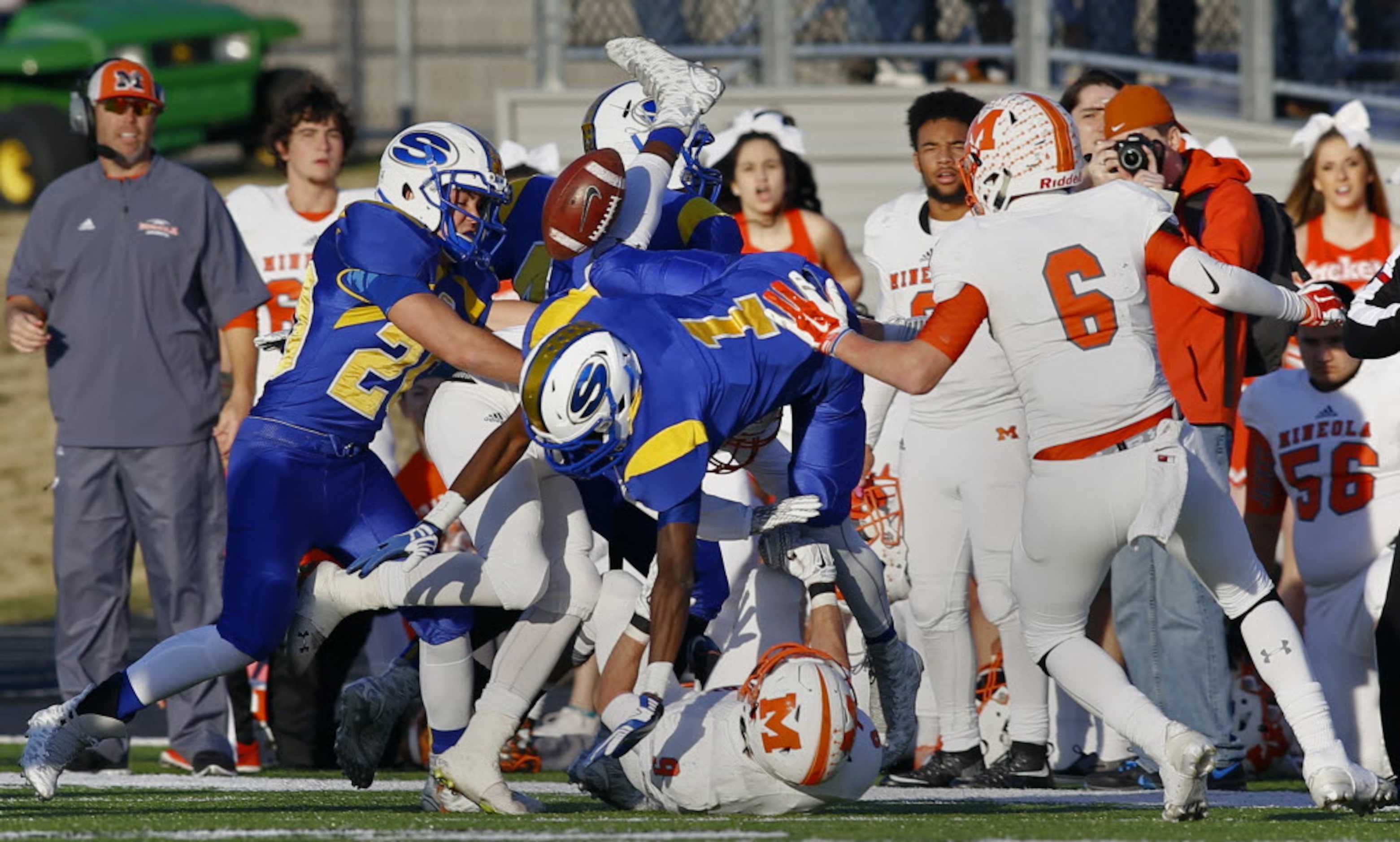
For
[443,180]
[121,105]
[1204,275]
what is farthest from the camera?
[121,105]

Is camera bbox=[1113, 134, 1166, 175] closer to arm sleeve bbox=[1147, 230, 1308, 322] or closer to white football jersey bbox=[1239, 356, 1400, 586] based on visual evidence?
arm sleeve bbox=[1147, 230, 1308, 322]

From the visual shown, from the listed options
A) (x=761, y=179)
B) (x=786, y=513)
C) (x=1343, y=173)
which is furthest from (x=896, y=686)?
(x=1343, y=173)

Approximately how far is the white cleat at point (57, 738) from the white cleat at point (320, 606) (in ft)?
1.68

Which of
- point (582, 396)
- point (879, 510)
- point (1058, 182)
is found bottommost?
point (879, 510)

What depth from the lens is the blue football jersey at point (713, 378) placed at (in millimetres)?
5453

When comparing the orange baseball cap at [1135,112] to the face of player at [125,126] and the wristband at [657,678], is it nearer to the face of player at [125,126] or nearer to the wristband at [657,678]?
the wristband at [657,678]

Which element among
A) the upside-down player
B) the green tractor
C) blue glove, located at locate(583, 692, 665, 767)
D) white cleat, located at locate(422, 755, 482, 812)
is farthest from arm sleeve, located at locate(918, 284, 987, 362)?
the green tractor

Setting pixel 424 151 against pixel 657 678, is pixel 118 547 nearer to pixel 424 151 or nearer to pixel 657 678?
pixel 424 151

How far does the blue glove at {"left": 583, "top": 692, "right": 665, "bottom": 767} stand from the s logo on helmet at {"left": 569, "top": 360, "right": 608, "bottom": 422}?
0.65 metres

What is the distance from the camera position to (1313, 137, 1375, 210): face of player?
847cm

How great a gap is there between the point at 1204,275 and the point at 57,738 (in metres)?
3.03

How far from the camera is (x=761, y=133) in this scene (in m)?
8.49

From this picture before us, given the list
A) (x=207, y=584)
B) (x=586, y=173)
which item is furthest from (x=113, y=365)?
(x=586, y=173)

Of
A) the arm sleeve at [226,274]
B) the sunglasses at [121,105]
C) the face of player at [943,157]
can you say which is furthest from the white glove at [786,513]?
the sunglasses at [121,105]
